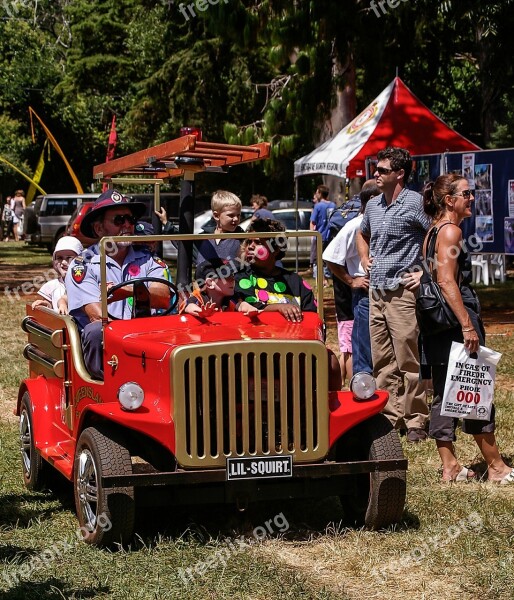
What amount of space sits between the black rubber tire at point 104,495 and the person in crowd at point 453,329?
7.56 feet

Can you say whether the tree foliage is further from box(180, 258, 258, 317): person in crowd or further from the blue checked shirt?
box(180, 258, 258, 317): person in crowd

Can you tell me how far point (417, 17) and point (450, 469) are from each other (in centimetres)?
1318

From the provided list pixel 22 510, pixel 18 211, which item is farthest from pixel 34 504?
pixel 18 211

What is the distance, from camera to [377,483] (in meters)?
5.62

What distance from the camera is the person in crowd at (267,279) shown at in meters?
6.58

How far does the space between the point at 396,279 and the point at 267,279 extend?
1.68m

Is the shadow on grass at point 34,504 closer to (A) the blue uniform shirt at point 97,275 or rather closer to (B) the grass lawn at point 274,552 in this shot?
(B) the grass lawn at point 274,552

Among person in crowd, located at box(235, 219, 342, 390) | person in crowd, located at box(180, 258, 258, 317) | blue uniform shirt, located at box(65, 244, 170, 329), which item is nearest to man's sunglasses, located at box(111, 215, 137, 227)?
blue uniform shirt, located at box(65, 244, 170, 329)

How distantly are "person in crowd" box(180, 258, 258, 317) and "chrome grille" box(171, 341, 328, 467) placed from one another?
25.9 inches

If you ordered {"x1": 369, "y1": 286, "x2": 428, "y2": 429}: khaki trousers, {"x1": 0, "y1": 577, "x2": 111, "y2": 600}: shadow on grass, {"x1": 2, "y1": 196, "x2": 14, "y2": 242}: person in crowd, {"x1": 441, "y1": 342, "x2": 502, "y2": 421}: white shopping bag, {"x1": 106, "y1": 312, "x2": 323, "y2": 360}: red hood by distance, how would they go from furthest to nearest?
{"x1": 2, "y1": 196, "x2": 14, "y2": 242}: person in crowd, {"x1": 369, "y1": 286, "x2": 428, "y2": 429}: khaki trousers, {"x1": 441, "y1": 342, "x2": 502, "y2": 421}: white shopping bag, {"x1": 106, "y1": 312, "x2": 323, "y2": 360}: red hood, {"x1": 0, "y1": 577, "x2": 111, "y2": 600}: shadow on grass

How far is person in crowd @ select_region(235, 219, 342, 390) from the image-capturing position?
21.6 feet

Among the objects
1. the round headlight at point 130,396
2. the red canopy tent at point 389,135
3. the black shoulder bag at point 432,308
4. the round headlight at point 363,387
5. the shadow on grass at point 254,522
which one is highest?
the red canopy tent at point 389,135

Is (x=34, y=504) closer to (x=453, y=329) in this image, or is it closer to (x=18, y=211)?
(x=453, y=329)

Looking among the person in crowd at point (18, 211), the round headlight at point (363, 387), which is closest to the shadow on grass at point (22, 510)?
the round headlight at point (363, 387)
